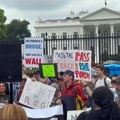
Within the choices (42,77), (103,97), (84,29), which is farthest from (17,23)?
(103,97)

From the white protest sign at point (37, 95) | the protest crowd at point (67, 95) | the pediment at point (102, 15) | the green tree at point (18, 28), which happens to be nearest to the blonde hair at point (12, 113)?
the protest crowd at point (67, 95)

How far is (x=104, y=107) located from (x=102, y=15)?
73602 millimetres

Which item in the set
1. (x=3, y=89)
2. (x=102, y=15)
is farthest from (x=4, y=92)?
(x=102, y=15)

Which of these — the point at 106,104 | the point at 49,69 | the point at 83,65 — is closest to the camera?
the point at 106,104

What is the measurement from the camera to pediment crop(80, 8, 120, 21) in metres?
74.8

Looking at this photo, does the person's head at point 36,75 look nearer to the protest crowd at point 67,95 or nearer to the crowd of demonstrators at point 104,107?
the protest crowd at point 67,95

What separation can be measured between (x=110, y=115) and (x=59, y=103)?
2925 millimetres

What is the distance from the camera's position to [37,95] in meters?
8.09

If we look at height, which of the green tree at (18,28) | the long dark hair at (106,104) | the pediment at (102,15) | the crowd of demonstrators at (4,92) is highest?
the pediment at (102,15)

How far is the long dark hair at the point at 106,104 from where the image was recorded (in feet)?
14.2

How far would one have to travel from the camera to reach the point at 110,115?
4316mm

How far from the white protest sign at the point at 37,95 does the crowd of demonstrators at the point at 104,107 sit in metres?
3.54

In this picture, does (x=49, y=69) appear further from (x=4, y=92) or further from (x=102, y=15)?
(x=102, y=15)

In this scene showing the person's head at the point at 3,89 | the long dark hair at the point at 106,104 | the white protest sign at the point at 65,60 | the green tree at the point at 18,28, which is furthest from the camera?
the green tree at the point at 18,28
